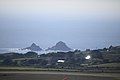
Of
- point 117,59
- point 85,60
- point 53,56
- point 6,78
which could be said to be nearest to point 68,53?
point 53,56

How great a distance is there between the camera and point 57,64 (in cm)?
3034

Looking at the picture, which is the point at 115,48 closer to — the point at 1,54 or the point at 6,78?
the point at 1,54

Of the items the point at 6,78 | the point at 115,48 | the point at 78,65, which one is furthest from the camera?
the point at 115,48

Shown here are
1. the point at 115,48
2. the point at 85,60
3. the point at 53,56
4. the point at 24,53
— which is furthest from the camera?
the point at 115,48

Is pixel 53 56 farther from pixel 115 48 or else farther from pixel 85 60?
pixel 115 48

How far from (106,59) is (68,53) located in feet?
23.1

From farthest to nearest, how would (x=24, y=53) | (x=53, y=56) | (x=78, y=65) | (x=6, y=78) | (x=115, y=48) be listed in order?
(x=115, y=48), (x=24, y=53), (x=53, y=56), (x=78, y=65), (x=6, y=78)

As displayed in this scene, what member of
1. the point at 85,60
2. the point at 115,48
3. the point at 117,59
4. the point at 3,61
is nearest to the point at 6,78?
the point at 3,61

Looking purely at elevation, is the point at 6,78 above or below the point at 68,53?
below

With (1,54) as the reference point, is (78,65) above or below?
below

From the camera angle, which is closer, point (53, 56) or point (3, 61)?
point (3, 61)

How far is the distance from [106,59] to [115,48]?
363 inches

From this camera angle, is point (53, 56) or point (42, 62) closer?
point (42, 62)

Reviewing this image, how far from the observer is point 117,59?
103ft
